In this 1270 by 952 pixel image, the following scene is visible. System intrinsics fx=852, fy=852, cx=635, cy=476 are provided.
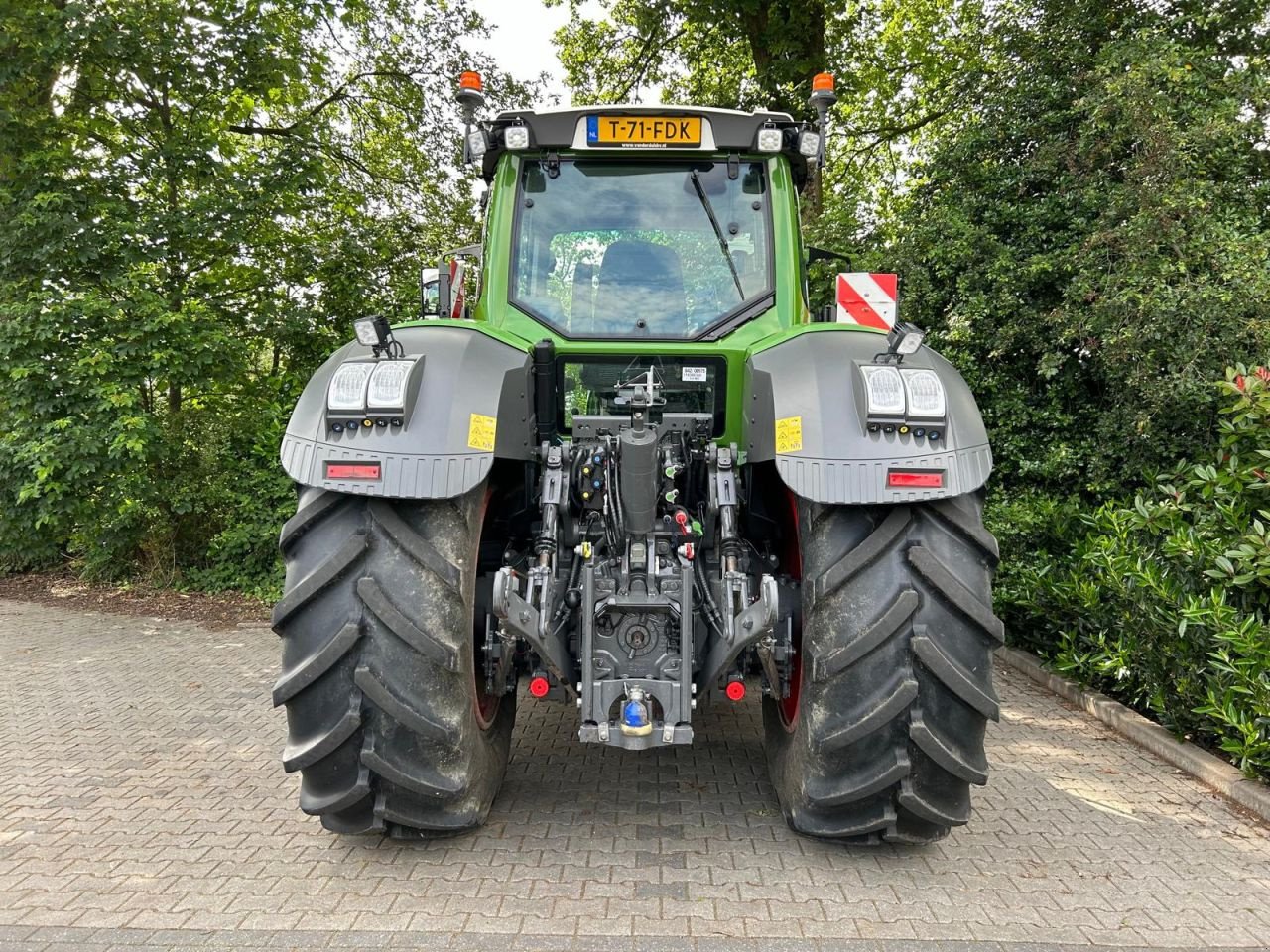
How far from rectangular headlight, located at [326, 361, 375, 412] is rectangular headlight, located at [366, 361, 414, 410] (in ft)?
0.08

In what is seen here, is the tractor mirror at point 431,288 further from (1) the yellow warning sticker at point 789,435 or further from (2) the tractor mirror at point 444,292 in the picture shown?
(1) the yellow warning sticker at point 789,435

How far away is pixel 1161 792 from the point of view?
3738mm

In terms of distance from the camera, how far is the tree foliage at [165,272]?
691 centimetres

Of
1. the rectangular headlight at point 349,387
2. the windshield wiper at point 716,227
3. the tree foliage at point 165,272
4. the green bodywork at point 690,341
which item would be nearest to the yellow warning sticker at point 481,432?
the rectangular headlight at point 349,387

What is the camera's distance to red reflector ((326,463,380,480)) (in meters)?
2.61

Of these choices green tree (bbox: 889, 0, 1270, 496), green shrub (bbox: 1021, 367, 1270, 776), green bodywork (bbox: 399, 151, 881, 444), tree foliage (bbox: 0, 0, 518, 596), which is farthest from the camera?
tree foliage (bbox: 0, 0, 518, 596)

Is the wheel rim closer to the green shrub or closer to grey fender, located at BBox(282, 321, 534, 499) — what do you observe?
grey fender, located at BBox(282, 321, 534, 499)

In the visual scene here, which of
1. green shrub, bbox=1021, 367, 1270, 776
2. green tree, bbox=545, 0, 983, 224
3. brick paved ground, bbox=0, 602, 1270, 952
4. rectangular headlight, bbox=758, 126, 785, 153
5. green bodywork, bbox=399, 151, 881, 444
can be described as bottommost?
brick paved ground, bbox=0, 602, 1270, 952

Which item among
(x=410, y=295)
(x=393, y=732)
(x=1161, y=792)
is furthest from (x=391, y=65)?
(x=1161, y=792)

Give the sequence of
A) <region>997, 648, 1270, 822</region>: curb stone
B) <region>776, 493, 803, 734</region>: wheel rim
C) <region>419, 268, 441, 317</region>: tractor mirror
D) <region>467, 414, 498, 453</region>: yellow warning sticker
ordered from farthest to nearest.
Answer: <region>419, 268, 441, 317</region>: tractor mirror, <region>997, 648, 1270, 822</region>: curb stone, <region>776, 493, 803, 734</region>: wheel rim, <region>467, 414, 498, 453</region>: yellow warning sticker

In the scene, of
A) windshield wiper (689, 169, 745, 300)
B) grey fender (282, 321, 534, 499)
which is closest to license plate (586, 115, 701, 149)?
windshield wiper (689, 169, 745, 300)

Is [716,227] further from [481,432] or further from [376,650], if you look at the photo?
[376,650]

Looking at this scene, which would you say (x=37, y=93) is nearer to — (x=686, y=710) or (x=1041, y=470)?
(x=686, y=710)

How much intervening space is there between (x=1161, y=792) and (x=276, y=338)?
774 centimetres
